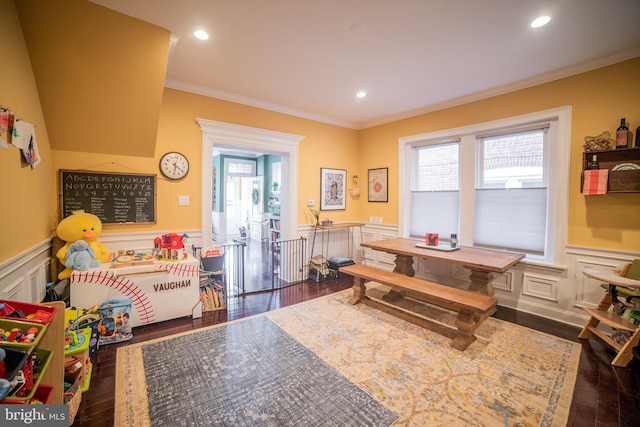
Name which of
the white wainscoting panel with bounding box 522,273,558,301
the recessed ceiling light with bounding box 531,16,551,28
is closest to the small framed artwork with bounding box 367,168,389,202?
the white wainscoting panel with bounding box 522,273,558,301

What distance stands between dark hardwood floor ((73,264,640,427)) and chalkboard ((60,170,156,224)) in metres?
1.33

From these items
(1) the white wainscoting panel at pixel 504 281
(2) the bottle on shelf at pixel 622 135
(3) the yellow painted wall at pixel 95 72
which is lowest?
(1) the white wainscoting panel at pixel 504 281

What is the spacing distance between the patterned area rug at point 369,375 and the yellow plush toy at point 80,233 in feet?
3.51

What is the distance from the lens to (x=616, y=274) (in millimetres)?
2566

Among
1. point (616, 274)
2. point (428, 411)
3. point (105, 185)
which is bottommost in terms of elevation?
point (428, 411)

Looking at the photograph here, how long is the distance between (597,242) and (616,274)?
1.42 ft

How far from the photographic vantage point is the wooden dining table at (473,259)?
280 cm

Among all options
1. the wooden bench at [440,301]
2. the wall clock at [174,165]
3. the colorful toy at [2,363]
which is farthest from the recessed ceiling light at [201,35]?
the wooden bench at [440,301]

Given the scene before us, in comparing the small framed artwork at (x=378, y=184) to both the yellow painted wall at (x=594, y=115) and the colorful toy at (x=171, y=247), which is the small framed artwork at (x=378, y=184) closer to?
the yellow painted wall at (x=594, y=115)

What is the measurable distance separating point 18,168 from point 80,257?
96 centimetres

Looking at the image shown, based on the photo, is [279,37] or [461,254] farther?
[461,254]

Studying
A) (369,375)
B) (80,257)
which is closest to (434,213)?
(369,375)

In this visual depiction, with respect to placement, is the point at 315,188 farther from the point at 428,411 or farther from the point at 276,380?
the point at 428,411

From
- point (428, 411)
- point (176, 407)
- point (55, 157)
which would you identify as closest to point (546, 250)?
point (428, 411)
